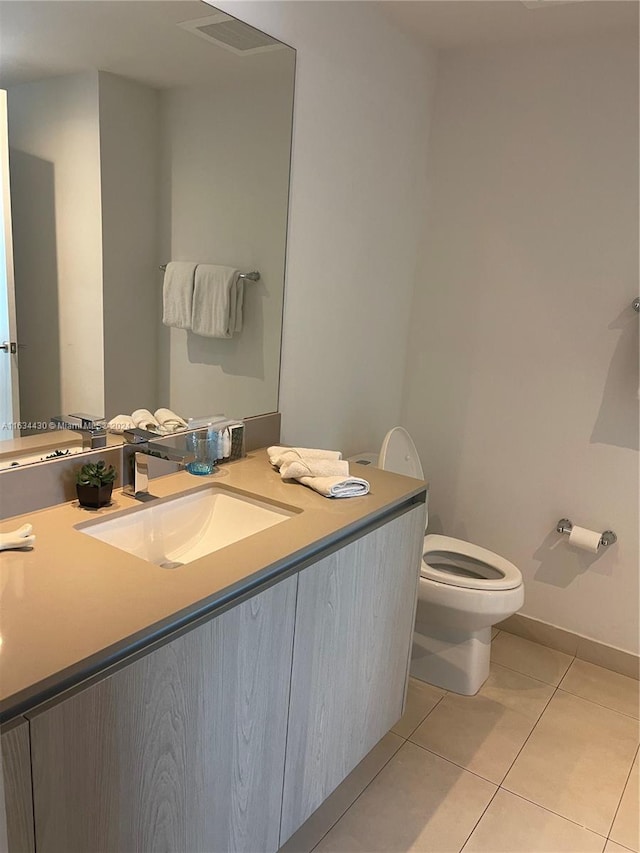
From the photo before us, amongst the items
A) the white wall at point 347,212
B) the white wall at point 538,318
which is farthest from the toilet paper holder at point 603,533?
the white wall at point 347,212

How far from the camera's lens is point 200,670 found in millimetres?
1153

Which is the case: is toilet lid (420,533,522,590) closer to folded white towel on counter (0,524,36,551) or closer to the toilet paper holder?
the toilet paper holder

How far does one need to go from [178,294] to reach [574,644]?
2114 millimetres

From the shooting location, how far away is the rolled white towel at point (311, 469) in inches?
70.2

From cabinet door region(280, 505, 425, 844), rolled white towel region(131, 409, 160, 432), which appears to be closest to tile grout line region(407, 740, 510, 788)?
cabinet door region(280, 505, 425, 844)

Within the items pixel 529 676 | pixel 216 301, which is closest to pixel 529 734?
pixel 529 676

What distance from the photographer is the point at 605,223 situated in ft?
7.82

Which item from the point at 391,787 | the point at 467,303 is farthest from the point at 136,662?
the point at 467,303

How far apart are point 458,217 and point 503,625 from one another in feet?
5.76

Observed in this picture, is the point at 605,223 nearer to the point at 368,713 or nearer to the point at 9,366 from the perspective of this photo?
the point at 368,713

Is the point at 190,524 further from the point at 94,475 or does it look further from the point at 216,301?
the point at 216,301

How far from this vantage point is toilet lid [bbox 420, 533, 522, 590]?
7.63ft

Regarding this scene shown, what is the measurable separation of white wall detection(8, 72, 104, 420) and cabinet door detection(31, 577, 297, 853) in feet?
2.23

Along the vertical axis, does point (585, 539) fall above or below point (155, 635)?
below
